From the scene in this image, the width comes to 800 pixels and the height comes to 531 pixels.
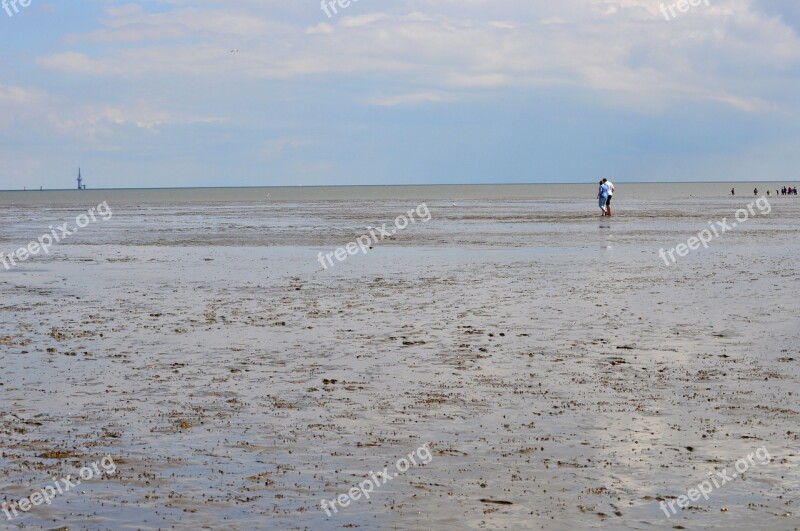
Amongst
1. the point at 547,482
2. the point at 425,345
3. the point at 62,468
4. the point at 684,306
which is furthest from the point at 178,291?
the point at 547,482

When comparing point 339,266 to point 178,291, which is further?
point 339,266

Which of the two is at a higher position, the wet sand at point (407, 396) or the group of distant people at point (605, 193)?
the group of distant people at point (605, 193)

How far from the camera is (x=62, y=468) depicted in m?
9.13

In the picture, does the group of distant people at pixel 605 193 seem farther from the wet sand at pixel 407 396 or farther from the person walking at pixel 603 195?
the wet sand at pixel 407 396

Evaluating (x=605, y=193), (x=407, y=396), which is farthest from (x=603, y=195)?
(x=407, y=396)

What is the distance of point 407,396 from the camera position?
12.0 meters

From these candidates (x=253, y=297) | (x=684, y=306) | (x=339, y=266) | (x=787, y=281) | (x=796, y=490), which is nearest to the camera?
(x=796, y=490)

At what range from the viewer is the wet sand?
8250 millimetres

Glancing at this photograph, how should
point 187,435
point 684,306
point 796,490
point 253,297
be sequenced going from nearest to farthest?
point 796,490 → point 187,435 → point 684,306 → point 253,297

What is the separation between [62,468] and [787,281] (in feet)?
62.0

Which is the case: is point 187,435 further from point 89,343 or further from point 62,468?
point 89,343

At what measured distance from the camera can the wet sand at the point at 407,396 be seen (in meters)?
8.25

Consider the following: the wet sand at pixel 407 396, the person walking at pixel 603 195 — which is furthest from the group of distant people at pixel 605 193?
the wet sand at pixel 407 396

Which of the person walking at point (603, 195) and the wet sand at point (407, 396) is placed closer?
the wet sand at point (407, 396)
